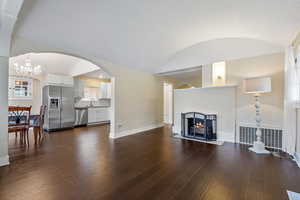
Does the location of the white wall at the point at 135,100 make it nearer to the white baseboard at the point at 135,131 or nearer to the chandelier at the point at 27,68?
the white baseboard at the point at 135,131

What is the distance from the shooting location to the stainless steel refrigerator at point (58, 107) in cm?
534

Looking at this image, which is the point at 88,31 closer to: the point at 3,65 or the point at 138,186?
the point at 3,65

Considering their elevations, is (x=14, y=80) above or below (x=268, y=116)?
above

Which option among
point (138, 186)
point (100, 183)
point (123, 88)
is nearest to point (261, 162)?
point (138, 186)

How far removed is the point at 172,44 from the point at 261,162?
3.53 meters

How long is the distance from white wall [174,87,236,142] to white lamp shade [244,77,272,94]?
0.62 m

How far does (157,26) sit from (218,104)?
275 centimetres

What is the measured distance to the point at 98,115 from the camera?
276 inches

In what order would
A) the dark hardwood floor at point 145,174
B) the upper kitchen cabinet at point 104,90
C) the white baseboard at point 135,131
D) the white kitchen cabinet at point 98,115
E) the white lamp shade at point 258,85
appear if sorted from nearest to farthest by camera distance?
the dark hardwood floor at point 145,174, the white lamp shade at point 258,85, the white baseboard at point 135,131, the white kitchen cabinet at point 98,115, the upper kitchen cabinet at point 104,90

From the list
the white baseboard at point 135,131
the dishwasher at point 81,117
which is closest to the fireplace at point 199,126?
the white baseboard at point 135,131

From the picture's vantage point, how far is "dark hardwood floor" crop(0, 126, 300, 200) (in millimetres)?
1645

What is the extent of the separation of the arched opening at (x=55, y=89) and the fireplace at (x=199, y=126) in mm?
2772

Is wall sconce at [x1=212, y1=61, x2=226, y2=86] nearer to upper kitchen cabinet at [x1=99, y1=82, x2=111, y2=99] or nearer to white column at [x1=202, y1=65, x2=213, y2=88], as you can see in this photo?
white column at [x1=202, y1=65, x2=213, y2=88]

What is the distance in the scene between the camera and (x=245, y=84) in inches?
126
